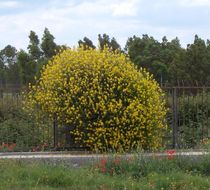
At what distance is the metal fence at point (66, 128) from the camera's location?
10.1 m

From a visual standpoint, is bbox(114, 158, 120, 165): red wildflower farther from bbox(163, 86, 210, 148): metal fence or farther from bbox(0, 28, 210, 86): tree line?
bbox(0, 28, 210, 86): tree line

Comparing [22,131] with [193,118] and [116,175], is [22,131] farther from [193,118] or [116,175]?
[193,118]

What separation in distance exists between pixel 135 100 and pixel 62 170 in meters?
2.08

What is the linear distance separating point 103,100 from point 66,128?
104 cm

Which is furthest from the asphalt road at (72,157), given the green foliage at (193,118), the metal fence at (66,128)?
the green foliage at (193,118)

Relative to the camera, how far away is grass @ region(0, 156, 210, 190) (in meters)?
7.28

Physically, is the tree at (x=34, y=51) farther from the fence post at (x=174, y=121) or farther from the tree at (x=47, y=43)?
the fence post at (x=174, y=121)

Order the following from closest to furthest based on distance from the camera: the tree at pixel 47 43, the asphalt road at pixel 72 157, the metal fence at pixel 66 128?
1. the asphalt road at pixel 72 157
2. the metal fence at pixel 66 128
3. the tree at pixel 47 43

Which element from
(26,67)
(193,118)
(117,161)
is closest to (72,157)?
(117,161)

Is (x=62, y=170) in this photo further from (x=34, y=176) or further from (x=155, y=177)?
(x=155, y=177)

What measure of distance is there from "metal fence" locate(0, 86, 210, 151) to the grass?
1660 mm

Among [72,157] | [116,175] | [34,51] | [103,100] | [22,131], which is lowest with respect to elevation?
[116,175]

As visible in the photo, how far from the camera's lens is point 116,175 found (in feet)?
25.7

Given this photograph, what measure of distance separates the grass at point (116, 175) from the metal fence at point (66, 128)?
1.66 metres
